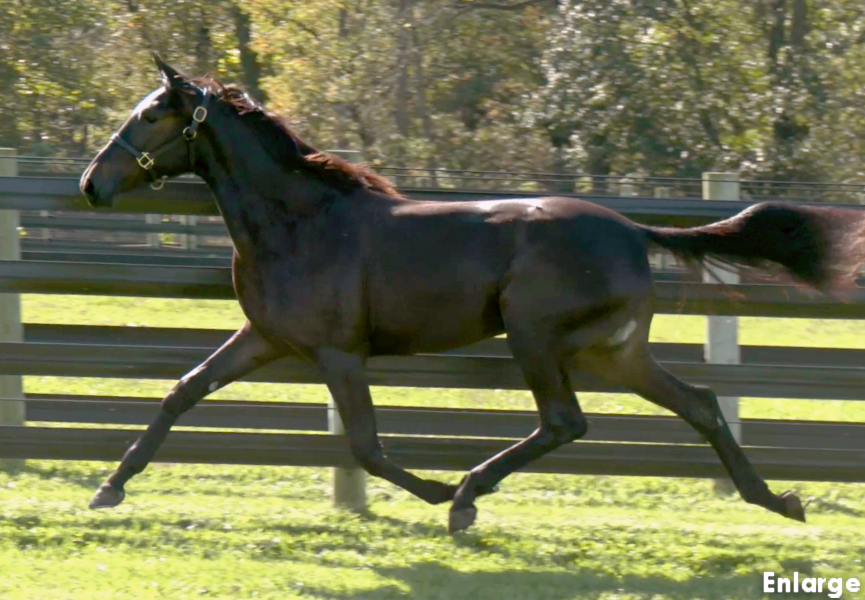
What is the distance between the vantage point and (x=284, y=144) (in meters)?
6.15

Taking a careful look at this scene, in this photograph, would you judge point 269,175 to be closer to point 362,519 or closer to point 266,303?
point 266,303

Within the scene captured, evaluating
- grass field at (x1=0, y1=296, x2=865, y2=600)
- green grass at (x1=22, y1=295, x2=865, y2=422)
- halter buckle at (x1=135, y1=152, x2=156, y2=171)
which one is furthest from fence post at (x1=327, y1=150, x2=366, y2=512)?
green grass at (x1=22, y1=295, x2=865, y2=422)

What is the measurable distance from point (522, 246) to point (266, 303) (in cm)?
114

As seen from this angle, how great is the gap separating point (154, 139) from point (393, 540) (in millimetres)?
2065

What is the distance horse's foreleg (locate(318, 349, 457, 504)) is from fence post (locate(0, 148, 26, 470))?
2.00 metres

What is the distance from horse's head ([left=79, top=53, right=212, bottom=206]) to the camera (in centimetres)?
593

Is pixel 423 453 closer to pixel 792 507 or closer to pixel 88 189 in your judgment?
pixel 792 507

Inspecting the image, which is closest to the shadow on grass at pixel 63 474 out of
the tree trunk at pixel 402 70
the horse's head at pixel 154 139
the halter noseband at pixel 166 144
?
the horse's head at pixel 154 139

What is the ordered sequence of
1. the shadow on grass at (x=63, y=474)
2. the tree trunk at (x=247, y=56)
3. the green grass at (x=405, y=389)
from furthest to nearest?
the tree trunk at (x=247, y=56), the green grass at (x=405, y=389), the shadow on grass at (x=63, y=474)

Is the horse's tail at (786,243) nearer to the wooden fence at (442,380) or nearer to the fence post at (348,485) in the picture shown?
the wooden fence at (442,380)

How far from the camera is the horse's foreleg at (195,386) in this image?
20.1ft

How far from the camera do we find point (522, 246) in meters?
5.79

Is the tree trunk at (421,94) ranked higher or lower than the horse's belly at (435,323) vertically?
lower

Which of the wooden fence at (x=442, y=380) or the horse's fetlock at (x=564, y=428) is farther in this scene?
the wooden fence at (x=442, y=380)
